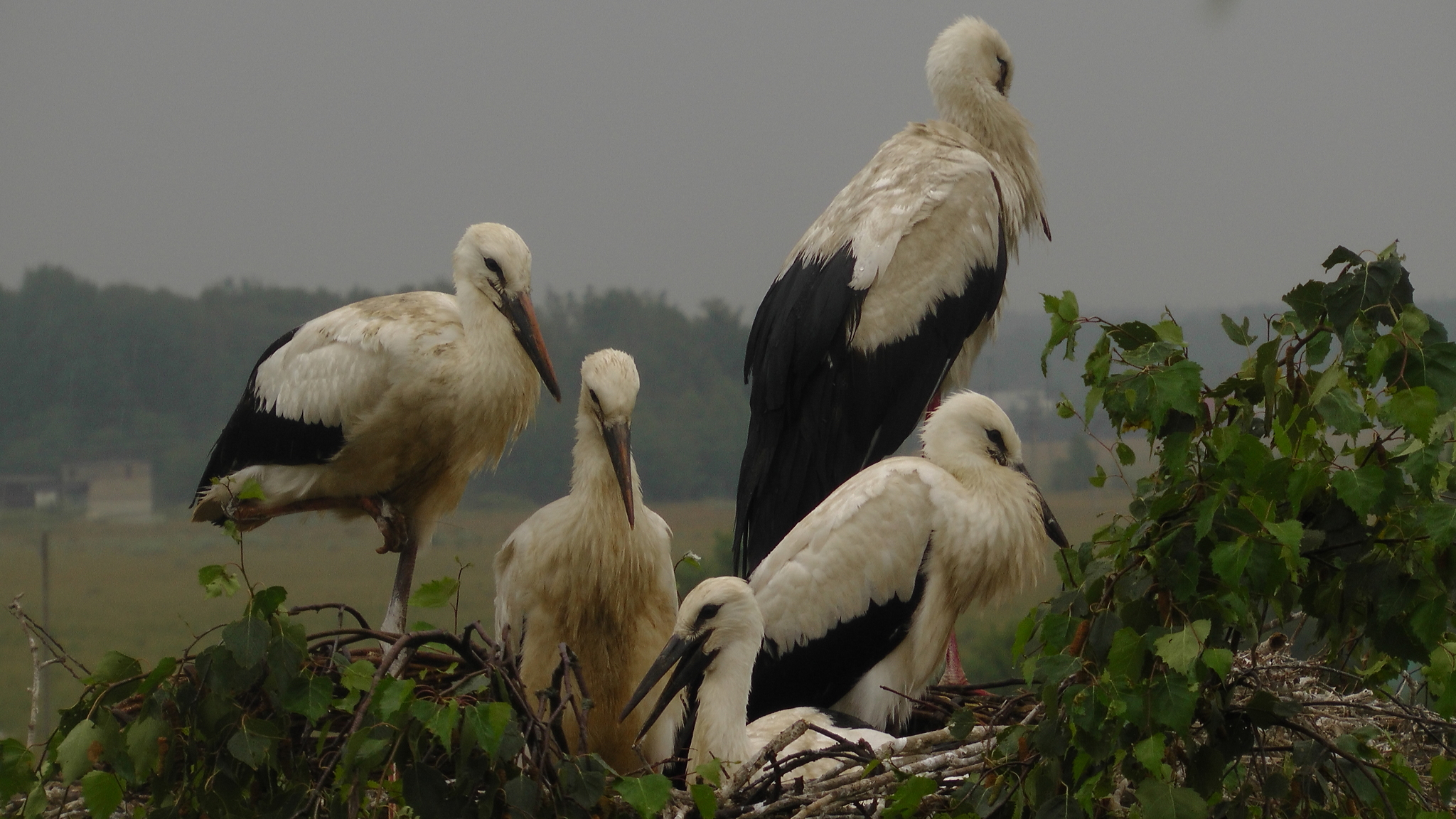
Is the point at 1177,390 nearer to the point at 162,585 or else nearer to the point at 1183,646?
the point at 1183,646

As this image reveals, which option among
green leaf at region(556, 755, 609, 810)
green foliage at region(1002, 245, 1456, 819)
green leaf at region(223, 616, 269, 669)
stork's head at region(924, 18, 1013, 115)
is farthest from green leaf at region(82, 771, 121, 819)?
stork's head at region(924, 18, 1013, 115)

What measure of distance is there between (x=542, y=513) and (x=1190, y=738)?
1.55 m

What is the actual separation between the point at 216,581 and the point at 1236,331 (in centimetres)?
135

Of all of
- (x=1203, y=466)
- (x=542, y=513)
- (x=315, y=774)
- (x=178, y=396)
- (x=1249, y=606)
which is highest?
(x=1203, y=466)

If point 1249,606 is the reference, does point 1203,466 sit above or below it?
above

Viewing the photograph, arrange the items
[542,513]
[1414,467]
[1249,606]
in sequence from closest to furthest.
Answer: [1414,467] → [1249,606] → [542,513]

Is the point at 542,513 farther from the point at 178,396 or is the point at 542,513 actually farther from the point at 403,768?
the point at 178,396

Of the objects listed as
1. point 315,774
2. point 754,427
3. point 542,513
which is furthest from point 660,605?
point 315,774

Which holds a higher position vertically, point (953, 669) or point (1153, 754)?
point (1153, 754)

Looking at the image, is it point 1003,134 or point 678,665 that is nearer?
point 678,665

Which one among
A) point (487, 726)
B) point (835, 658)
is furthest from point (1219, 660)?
point (835, 658)

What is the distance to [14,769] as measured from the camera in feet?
5.47

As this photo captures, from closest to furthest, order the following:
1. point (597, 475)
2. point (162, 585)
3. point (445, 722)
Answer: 1. point (445, 722)
2. point (597, 475)
3. point (162, 585)

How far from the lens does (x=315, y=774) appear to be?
1854 mm
